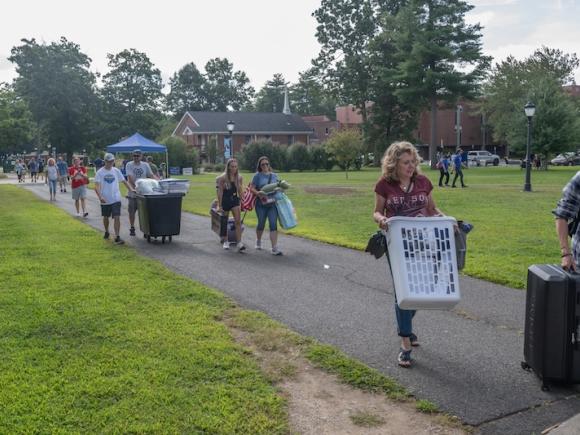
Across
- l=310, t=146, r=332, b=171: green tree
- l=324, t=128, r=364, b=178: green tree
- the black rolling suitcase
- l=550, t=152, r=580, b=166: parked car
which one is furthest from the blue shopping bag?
l=550, t=152, r=580, b=166: parked car

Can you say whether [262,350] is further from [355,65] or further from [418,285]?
[355,65]

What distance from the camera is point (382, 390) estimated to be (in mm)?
4141

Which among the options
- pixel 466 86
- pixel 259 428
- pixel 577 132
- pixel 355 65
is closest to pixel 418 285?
pixel 259 428

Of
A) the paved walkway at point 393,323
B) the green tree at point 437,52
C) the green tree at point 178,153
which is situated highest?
the green tree at point 437,52

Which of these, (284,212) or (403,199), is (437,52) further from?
(403,199)

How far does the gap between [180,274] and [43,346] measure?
10.8ft

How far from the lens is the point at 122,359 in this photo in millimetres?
4684

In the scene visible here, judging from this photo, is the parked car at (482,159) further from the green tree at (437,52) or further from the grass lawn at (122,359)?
the grass lawn at (122,359)

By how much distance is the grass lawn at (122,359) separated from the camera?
366 cm

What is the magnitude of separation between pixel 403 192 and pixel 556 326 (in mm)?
1447

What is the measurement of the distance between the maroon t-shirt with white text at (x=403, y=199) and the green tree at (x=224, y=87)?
357 feet

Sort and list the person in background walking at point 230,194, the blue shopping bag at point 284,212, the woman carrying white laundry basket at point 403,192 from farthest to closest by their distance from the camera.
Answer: the person in background walking at point 230,194
the blue shopping bag at point 284,212
the woman carrying white laundry basket at point 403,192

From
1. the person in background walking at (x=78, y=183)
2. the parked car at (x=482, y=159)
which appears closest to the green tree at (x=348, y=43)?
the parked car at (x=482, y=159)

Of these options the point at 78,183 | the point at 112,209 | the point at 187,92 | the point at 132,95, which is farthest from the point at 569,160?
the point at 187,92
